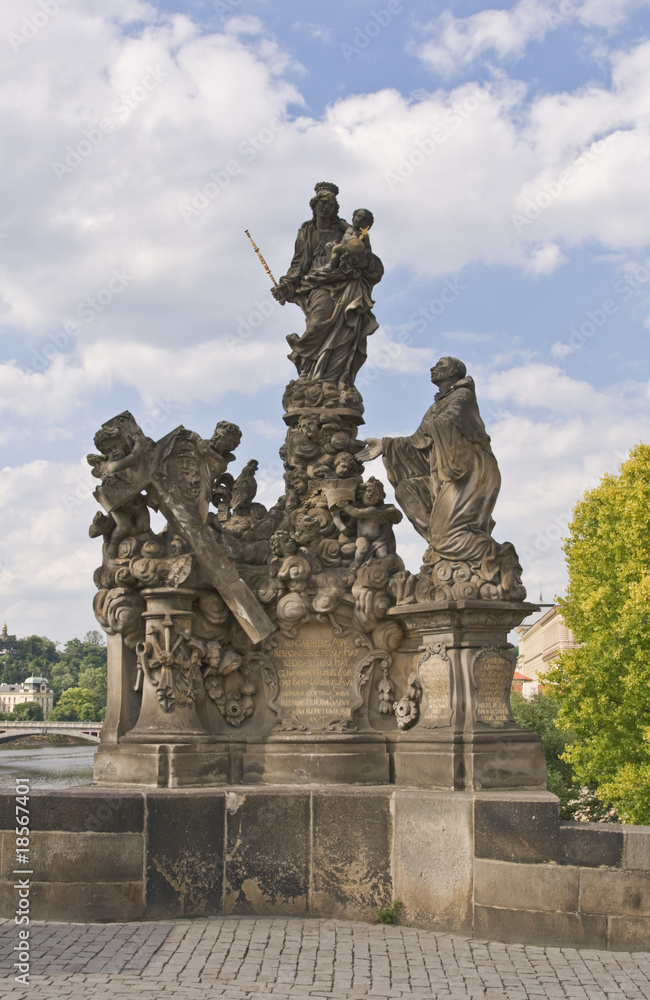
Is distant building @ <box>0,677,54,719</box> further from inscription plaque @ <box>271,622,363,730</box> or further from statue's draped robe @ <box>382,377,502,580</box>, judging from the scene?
statue's draped robe @ <box>382,377,502,580</box>

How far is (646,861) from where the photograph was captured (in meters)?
7.82

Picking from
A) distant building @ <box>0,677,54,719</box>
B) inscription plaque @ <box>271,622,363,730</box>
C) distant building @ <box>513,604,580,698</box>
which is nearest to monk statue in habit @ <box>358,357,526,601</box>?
inscription plaque @ <box>271,622,363,730</box>

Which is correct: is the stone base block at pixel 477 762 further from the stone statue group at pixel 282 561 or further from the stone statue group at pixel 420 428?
the stone statue group at pixel 420 428

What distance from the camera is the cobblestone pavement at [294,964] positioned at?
21.7ft

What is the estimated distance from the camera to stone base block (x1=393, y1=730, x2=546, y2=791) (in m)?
8.83

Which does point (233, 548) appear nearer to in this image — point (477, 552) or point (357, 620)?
point (357, 620)

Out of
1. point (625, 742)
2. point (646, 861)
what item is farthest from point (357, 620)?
point (625, 742)

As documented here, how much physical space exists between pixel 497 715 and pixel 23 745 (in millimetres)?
49785

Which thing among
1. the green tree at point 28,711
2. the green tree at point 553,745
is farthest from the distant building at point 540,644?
the green tree at point 28,711

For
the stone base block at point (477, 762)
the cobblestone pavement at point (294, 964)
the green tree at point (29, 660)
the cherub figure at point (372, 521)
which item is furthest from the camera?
the green tree at point (29, 660)

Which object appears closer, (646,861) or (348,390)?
(646,861)

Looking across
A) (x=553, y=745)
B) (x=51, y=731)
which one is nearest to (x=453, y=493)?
(x=553, y=745)

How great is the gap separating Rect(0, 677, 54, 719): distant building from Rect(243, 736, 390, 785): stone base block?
3306 inches

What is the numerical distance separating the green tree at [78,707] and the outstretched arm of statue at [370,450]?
6491cm
